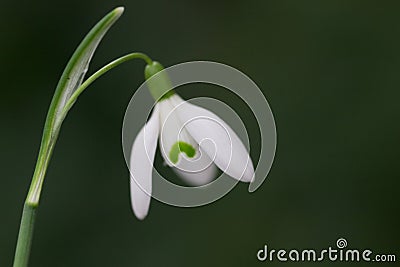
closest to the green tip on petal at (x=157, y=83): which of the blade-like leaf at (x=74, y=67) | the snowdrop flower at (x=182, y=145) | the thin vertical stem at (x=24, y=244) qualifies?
the snowdrop flower at (x=182, y=145)

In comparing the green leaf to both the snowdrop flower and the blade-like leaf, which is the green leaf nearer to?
the blade-like leaf

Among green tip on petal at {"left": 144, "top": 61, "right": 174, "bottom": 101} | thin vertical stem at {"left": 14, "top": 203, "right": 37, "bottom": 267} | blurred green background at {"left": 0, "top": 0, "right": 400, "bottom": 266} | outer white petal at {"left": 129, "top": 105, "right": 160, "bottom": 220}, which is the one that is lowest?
thin vertical stem at {"left": 14, "top": 203, "right": 37, "bottom": 267}

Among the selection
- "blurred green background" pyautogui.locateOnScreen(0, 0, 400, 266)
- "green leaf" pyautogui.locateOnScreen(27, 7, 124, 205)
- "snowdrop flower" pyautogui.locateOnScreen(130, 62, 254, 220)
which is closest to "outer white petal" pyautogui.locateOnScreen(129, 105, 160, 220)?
"snowdrop flower" pyautogui.locateOnScreen(130, 62, 254, 220)

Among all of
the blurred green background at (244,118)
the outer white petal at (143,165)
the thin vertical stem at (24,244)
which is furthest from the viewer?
the blurred green background at (244,118)

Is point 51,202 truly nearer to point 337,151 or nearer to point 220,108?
point 337,151

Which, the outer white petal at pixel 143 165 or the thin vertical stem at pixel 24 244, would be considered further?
the outer white petal at pixel 143 165

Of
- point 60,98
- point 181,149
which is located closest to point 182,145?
point 181,149

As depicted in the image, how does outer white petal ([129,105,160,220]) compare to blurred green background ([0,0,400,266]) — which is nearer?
outer white petal ([129,105,160,220])

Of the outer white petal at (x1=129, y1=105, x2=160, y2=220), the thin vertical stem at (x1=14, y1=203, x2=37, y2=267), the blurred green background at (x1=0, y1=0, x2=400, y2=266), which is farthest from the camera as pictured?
the blurred green background at (x1=0, y1=0, x2=400, y2=266)

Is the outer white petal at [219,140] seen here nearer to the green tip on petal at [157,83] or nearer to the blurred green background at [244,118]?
the green tip on petal at [157,83]
